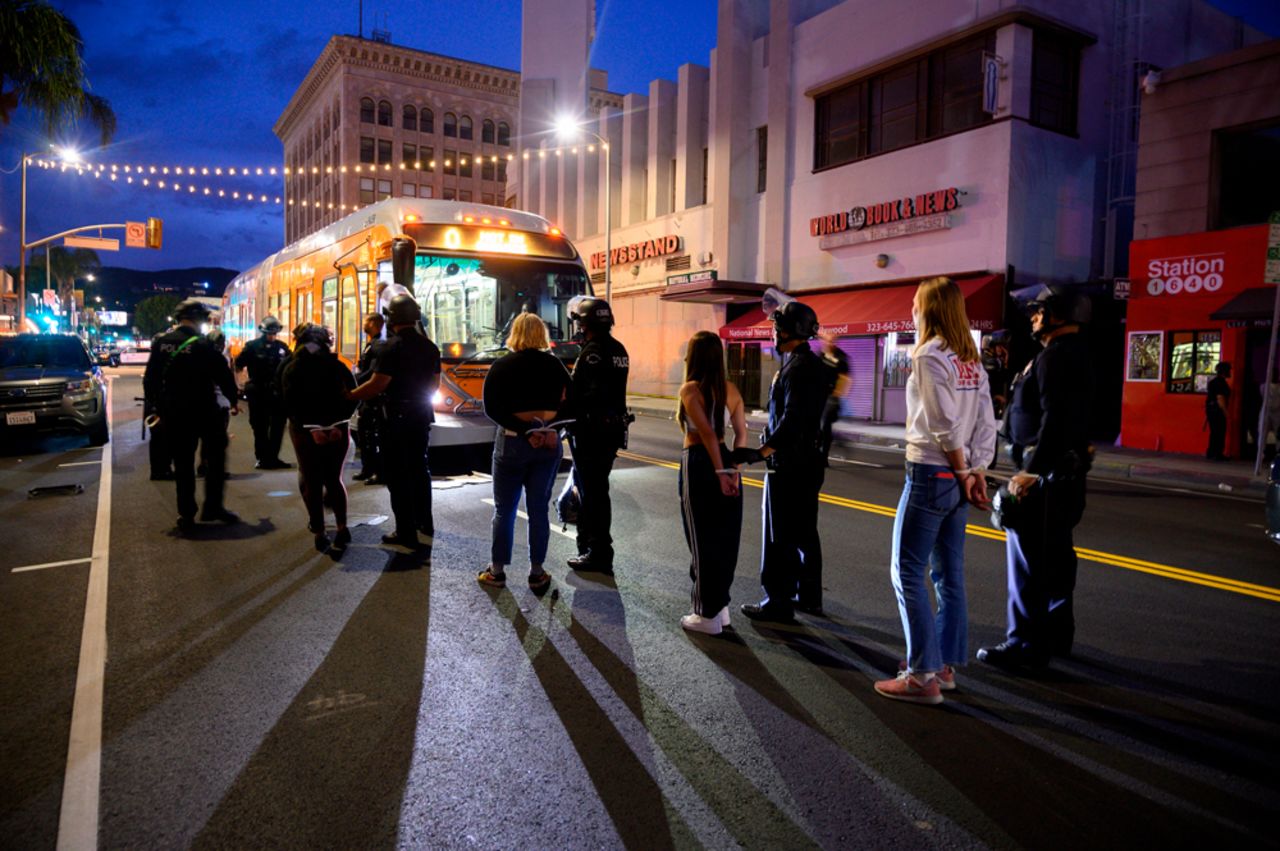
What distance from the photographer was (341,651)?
439 cm

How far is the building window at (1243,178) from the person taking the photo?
50.9 ft

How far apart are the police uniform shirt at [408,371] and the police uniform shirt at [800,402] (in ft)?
10.4

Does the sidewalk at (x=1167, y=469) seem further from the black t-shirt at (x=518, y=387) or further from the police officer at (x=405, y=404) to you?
the black t-shirt at (x=518, y=387)

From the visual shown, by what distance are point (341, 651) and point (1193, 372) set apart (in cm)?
1680

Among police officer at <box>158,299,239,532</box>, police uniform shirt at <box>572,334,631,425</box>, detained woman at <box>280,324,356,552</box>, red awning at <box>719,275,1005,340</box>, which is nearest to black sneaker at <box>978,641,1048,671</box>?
police uniform shirt at <box>572,334,631,425</box>

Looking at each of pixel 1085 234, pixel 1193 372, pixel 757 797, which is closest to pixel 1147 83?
pixel 1085 234

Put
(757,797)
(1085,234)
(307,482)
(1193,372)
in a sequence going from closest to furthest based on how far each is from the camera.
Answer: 1. (757,797)
2. (307,482)
3. (1193,372)
4. (1085,234)

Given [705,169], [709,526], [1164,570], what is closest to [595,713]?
[709,526]

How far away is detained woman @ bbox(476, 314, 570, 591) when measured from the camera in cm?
540

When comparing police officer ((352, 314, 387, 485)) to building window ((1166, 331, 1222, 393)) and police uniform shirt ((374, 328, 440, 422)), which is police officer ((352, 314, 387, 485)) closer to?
police uniform shirt ((374, 328, 440, 422))

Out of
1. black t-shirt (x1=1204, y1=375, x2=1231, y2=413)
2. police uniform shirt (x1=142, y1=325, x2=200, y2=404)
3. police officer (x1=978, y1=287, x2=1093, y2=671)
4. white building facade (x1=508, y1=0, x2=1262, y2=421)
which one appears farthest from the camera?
white building facade (x1=508, y1=0, x2=1262, y2=421)

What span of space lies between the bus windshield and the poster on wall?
1223 centimetres

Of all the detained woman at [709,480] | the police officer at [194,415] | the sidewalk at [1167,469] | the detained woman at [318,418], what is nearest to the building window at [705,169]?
the sidewalk at [1167,469]

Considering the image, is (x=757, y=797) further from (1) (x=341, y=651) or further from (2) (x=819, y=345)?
(2) (x=819, y=345)
